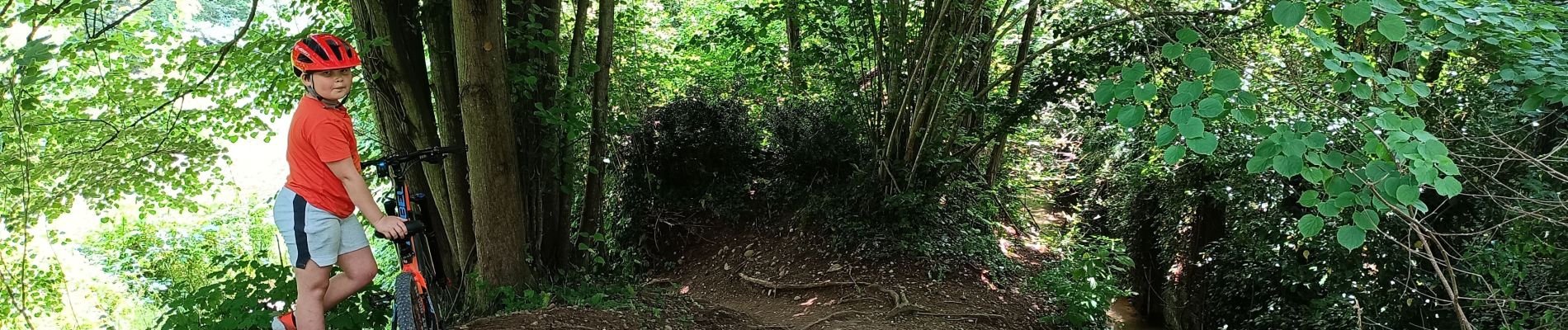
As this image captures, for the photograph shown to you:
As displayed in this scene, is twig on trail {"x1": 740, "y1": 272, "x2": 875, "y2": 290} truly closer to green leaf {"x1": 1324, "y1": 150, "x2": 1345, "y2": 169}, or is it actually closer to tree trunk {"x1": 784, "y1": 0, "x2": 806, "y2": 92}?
tree trunk {"x1": 784, "y1": 0, "x2": 806, "y2": 92}

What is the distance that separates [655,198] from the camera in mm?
8266

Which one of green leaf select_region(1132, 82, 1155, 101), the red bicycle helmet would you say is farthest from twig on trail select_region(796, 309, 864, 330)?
the red bicycle helmet

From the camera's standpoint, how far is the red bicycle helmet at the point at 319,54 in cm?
244

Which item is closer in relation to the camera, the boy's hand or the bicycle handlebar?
the boy's hand

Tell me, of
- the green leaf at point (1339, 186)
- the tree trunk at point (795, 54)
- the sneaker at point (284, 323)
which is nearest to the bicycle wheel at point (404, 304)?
the sneaker at point (284, 323)

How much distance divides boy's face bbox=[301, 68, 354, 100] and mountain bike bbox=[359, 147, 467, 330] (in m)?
0.29

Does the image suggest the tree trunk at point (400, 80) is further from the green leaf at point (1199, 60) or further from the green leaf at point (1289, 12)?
the green leaf at point (1289, 12)

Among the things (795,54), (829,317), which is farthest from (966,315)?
(795,54)

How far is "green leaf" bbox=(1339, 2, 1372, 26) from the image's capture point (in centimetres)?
201

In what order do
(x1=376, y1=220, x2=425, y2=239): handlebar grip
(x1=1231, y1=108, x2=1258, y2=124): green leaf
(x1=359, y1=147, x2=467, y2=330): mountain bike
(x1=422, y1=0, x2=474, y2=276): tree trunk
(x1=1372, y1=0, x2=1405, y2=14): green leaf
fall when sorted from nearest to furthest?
1. (x1=1372, y1=0, x2=1405, y2=14): green leaf
2. (x1=1231, y1=108, x2=1258, y2=124): green leaf
3. (x1=376, y1=220, x2=425, y2=239): handlebar grip
4. (x1=359, y1=147, x2=467, y2=330): mountain bike
5. (x1=422, y1=0, x2=474, y2=276): tree trunk

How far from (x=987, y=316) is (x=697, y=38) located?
3000mm

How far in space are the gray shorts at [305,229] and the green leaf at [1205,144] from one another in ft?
8.46

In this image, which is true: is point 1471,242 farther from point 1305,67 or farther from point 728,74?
point 728,74

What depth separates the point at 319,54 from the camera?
245cm
